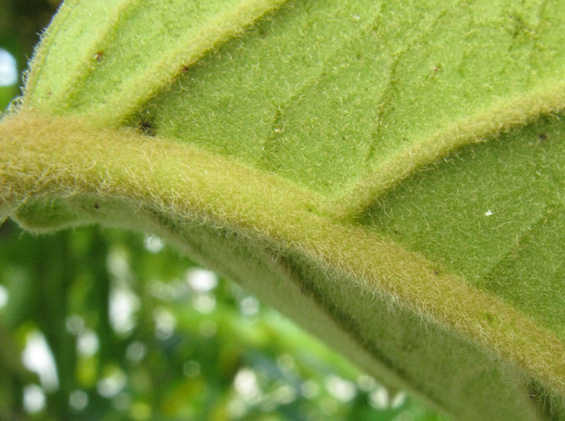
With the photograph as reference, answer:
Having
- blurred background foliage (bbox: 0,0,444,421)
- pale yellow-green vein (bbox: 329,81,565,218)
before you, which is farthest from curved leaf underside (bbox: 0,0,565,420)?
blurred background foliage (bbox: 0,0,444,421)

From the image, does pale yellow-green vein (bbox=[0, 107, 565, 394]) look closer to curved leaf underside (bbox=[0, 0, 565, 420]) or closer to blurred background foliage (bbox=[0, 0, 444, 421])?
curved leaf underside (bbox=[0, 0, 565, 420])

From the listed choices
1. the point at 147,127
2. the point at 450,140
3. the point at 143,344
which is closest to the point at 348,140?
the point at 450,140

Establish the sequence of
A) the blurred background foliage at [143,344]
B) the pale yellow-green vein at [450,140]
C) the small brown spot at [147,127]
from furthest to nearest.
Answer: the blurred background foliage at [143,344] → the small brown spot at [147,127] → the pale yellow-green vein at [450,140]

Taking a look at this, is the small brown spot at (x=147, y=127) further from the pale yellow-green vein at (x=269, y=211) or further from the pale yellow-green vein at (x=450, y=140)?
the pale yellow-green vein at (x=450, y=140)

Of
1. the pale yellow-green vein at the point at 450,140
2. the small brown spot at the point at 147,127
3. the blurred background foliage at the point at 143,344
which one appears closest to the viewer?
the pale yellow-green vein at the point at 450,140

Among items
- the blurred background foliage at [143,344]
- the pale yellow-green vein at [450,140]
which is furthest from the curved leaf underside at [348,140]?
the blurred background foliage at [143,344]

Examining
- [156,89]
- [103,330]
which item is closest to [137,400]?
[103,330]

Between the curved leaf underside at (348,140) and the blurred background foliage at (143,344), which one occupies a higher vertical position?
the curved leaf underside at (348,140)
